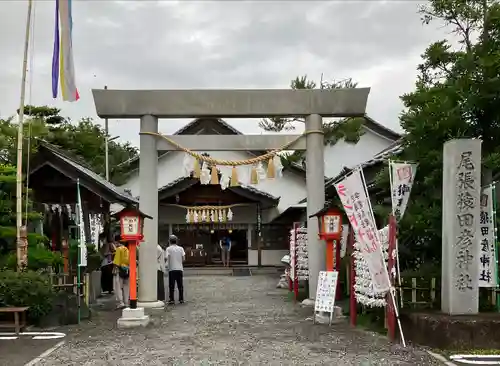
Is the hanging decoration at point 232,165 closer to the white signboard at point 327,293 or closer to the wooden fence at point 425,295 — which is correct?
the white signboard at point 327,293

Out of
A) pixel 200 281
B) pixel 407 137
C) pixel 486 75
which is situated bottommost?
pixel 200 281

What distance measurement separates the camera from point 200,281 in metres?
24.0

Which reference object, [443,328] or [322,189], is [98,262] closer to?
[322,189]

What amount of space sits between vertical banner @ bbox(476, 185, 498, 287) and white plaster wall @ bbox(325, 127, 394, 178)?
967 inches

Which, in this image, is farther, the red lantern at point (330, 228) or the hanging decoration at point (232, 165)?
the hanging decoration at point (232, 165)

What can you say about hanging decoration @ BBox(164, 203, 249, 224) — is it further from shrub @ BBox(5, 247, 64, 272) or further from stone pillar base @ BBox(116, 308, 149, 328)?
stone pillar base @ BBox(116, 308, 149, 328)

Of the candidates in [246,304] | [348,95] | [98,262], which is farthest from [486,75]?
[98,262]

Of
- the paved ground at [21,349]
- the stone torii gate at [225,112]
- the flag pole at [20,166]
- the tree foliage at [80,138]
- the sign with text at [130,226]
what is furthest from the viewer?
the tree foliage at [80,138]

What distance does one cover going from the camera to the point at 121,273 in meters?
14.3

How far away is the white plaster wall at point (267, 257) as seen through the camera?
30.5m

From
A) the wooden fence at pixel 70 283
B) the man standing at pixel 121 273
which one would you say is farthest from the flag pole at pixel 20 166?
the man standing at pixel 121 273

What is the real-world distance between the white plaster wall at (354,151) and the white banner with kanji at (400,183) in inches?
934

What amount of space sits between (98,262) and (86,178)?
3910 mm

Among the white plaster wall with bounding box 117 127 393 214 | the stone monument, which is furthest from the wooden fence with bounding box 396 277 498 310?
the white plaster wall with bounding box 117 127 393 214
